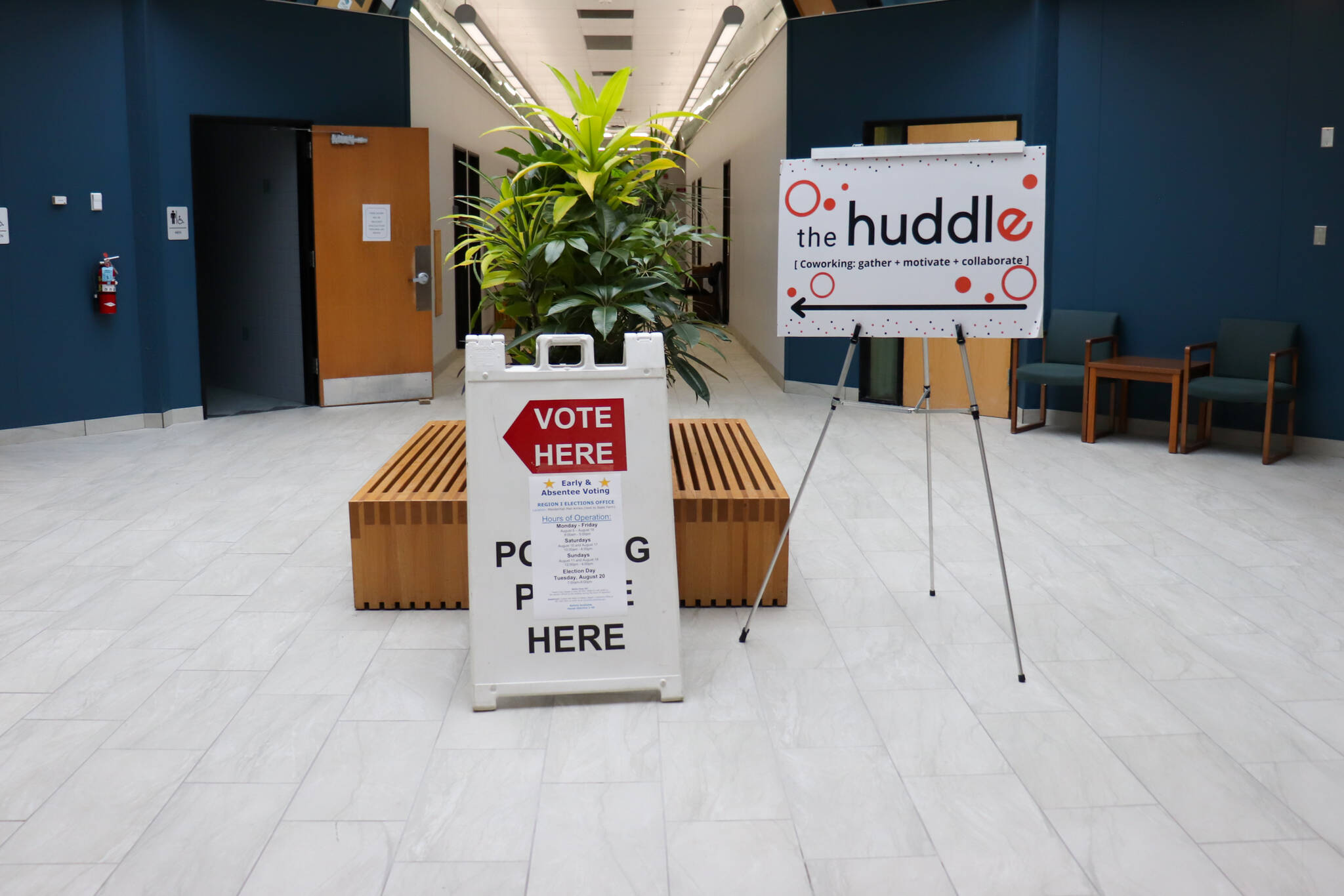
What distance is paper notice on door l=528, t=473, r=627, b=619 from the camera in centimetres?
314

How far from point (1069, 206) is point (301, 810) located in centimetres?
661

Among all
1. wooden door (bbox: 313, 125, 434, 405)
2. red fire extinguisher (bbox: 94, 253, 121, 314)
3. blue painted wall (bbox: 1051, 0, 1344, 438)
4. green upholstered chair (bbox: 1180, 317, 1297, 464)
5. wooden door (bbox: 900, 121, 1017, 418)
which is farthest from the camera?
wooden door (bbox: 313, 125, 434, 405)

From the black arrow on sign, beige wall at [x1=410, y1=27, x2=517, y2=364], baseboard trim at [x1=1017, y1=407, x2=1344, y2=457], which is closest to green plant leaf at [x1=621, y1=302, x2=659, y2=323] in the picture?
the black arrow on sign

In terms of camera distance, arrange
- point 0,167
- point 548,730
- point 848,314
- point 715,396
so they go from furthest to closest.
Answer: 1. point 715,396
2. point 0,167
3. point 848,314
4. point 548,730

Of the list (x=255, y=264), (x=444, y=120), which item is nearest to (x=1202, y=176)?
(x=444, y=120)

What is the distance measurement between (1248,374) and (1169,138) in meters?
1.60

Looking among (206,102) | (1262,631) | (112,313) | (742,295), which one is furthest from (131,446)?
(742,295)

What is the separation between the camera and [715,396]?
9.23 meters

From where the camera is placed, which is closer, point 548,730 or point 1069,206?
point 548,730

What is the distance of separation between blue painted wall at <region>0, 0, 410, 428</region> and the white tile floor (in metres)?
2.43

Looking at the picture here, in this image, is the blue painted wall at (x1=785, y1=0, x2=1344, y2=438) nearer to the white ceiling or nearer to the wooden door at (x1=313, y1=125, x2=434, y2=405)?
the white ceiling

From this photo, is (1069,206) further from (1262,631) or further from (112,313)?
(112,313)

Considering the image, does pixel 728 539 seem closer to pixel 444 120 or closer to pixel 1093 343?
pixel 1093 343

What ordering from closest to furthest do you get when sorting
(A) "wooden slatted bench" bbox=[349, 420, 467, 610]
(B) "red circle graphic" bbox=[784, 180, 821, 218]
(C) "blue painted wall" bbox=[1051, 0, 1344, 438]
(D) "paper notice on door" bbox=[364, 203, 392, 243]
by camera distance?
(B) "red circle graphic" bbox=[784, 180, 821, 218] < (A) "wooden slatted bench" bbox=[349, 420, 467, 610] < (C) "blue painted wall" bbox=[1051, 0, 1344, 438] < (D) "paper notice on door" bbox=[364, 203, 392, 243]
